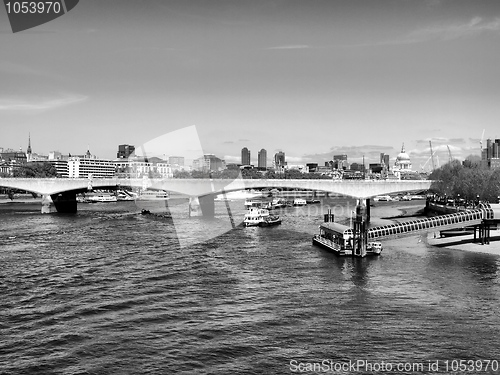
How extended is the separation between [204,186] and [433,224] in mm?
41816

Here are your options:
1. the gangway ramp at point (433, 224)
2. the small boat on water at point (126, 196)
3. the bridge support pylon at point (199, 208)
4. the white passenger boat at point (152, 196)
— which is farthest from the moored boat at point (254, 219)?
the small boat on water at point (126, 196)

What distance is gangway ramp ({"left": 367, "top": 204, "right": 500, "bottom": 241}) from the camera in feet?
145

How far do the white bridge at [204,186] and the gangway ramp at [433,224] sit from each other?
30103 mm

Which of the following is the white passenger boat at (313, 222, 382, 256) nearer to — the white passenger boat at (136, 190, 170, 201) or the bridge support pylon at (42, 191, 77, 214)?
the bridge support pylon at (42, 191, 77, 214)

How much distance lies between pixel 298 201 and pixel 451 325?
3516 inches

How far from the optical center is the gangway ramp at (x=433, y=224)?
44.3 meters

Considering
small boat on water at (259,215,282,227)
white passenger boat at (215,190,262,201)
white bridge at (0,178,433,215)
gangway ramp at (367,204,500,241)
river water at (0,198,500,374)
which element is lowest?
river water at (0,198,500,374)

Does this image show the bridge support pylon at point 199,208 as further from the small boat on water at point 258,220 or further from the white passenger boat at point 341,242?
the white passenger boat at point 341,242

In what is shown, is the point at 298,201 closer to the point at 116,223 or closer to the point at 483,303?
the point at 116,223

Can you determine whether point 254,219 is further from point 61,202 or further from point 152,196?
point 152,196

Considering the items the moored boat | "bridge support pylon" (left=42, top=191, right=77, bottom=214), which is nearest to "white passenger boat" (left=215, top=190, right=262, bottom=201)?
"bridge support pylon" (left=42, top=191, right=77, bottom=214)

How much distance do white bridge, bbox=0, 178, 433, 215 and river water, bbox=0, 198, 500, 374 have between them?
3184cm

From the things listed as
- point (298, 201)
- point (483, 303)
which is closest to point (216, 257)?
point (483, 303)

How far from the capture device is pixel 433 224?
1794 inches
